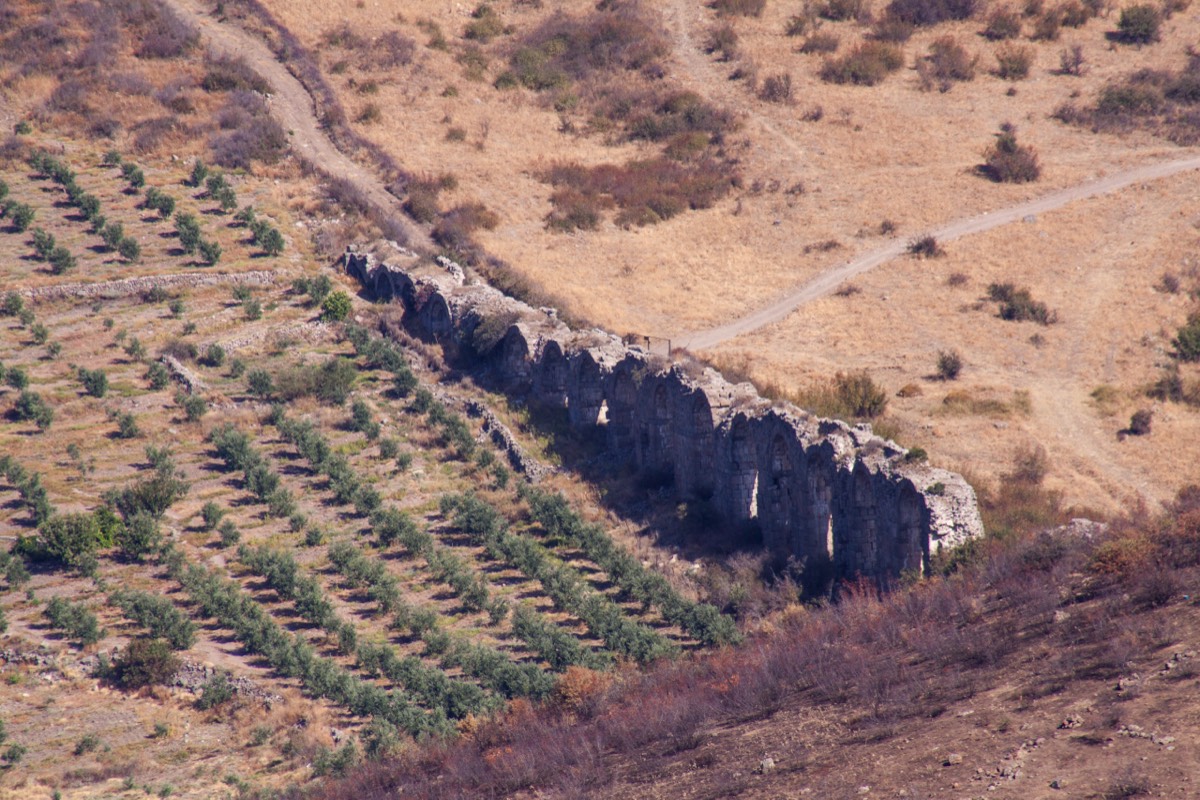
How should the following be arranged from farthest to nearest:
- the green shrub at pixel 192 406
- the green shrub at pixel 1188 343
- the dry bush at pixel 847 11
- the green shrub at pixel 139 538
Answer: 1. the dry bush at pixel 847 11
2. the green shrub at pixel 1188 343
3. the green shrub at pixel 192 406
4. the green shrub at pixel 139 538

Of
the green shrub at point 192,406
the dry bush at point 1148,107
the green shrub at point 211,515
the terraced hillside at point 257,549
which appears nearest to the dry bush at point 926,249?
the dry bush at point 1148,107

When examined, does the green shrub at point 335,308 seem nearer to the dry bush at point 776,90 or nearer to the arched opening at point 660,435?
the arched opening at point 660,435

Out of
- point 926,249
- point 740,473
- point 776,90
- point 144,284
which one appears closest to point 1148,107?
point 776,90

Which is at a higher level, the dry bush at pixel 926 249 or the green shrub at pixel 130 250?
the dry bush at pixel 926 249

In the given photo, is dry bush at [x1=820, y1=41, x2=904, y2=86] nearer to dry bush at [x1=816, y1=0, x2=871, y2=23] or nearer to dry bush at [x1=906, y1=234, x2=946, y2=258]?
dry bush at [x1=816, y1=0, x2=871, y2=23]

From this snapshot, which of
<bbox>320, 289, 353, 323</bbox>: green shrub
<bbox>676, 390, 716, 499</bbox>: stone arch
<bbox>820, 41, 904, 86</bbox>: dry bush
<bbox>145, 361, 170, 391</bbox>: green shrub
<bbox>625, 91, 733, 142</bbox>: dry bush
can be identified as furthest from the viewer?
<bbox>820, 41, 904, 86</bbox>: dry bush

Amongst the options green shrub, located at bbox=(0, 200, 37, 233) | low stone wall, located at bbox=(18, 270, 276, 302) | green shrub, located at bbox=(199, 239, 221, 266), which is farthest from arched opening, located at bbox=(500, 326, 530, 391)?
green shrub, located at bbox=(0, 200, 37, 233)
